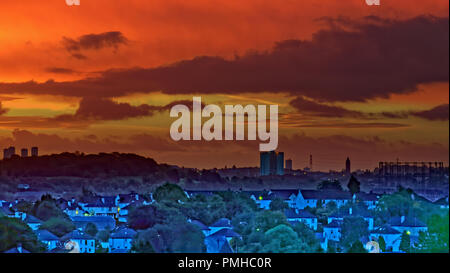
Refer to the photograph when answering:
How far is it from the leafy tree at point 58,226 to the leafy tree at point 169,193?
585 centimetres

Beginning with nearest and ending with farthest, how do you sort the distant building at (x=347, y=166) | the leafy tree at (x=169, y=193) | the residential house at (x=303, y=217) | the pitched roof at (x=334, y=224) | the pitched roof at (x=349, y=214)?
the pitched roof at (x=334, y=224) < the residential house at (x=303, y=217) < the pitched roof at (x=349, y=214) < the leafy tree at (x=169, y=193) < the distant building at (x=347, y=166)

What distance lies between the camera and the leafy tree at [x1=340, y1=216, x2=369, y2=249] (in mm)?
23859

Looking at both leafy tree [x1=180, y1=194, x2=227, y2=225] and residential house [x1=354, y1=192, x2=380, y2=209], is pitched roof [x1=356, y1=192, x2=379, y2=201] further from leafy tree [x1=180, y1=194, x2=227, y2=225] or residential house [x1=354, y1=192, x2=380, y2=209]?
leafy tree [x1=180, y1=194, x2=227, y2=225]

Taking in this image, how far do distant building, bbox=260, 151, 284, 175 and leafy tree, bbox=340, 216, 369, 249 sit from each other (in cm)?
638

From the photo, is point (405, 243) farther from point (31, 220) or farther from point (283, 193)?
point (283, 193)

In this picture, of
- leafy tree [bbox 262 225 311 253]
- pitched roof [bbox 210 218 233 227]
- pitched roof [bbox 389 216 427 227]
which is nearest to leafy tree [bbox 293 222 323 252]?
leafy tree [bbox 262 225 311 253]

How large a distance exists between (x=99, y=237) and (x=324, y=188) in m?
16.9

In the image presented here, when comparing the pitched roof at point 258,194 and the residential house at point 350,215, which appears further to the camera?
the pitched roof at point 258,194

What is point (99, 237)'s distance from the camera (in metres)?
24.8

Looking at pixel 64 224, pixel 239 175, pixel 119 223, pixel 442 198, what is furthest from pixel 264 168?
pixel 64 224

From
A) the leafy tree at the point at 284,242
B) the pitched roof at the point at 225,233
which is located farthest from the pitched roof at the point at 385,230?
the leafy tree at the point at 284,242

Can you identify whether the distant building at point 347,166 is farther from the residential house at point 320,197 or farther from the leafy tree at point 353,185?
the leafy tree at point 353,185

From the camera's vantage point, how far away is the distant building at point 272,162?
34531 mm

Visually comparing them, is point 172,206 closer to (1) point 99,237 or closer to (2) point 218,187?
(1) point 99,237
